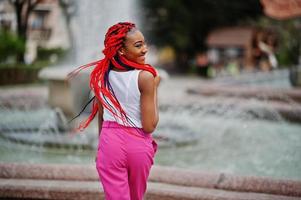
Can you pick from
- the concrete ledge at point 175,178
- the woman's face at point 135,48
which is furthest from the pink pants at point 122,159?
the concrete ledge at point 175,178

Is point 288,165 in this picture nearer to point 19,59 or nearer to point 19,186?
point 19,186

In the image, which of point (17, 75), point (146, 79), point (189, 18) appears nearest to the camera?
point (146, 79)

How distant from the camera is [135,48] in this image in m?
3.26

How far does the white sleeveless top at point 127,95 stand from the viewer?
10.6 feet

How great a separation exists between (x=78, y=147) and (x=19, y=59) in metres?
19.7

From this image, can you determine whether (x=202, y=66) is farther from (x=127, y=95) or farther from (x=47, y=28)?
(x=127, y=95)

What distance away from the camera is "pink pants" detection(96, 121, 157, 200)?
10.5 ft

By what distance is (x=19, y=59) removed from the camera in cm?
2638

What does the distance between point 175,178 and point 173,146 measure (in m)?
3.06

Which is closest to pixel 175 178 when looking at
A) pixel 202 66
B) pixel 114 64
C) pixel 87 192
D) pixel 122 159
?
pixel 87 192

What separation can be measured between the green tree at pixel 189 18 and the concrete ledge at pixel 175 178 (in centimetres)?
3078

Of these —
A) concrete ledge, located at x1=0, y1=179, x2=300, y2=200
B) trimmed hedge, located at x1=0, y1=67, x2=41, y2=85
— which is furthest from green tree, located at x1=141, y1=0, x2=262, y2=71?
concrete ledge, located at x1=0, y1=179, x2=300, y2=200

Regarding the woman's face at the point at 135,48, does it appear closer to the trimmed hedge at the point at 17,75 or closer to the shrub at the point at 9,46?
the trimmed hedge at the point at 17,75

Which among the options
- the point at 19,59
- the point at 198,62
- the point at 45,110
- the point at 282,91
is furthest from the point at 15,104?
the point at 198,62
